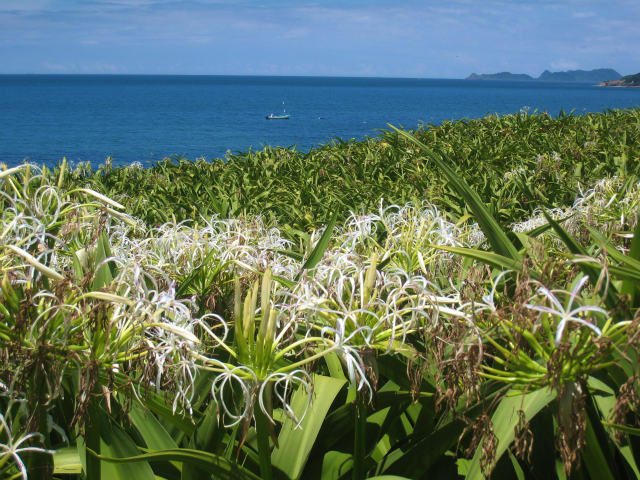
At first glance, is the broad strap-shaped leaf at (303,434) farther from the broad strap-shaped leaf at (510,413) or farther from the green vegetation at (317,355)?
the broad strap-shaped leaf at (510,413)

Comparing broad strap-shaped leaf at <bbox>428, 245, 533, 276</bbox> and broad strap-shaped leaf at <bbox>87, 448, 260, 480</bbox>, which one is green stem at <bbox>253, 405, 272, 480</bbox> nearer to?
broad strap-shaped leaf at <bbox>87, 448, 260, 480</bbox>

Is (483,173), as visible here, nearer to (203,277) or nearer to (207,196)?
(207,196)

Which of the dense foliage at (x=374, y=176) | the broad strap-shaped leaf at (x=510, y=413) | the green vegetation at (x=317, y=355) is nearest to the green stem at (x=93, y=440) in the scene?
the green vegetation at (x=317, y=355)

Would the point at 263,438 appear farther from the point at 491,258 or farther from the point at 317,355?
the point at 491,258

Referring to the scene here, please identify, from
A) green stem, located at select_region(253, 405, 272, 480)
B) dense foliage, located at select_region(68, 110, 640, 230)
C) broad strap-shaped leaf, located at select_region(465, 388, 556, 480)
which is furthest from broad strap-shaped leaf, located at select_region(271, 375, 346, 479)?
dense foliage, located at select_region(68, 110, 640, 230)

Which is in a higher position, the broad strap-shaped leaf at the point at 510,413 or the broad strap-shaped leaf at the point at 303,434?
the broad strap-shaped leaf at the point at 510,413

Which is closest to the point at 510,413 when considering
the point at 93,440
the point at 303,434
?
the point at 303,434

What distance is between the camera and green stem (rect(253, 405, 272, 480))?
113 cm

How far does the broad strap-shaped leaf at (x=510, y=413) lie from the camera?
1096 mm

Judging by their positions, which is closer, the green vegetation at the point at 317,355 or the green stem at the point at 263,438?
the green vegetation at the point at 317,355

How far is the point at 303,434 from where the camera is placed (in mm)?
1379

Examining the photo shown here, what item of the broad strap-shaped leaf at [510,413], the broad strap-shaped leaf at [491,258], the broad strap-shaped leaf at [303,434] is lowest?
the broad strap-shaped leaf at [303,434]

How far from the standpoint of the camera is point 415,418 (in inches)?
65.8

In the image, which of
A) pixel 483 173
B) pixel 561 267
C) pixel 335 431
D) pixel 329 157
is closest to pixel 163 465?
pixel 335 431
